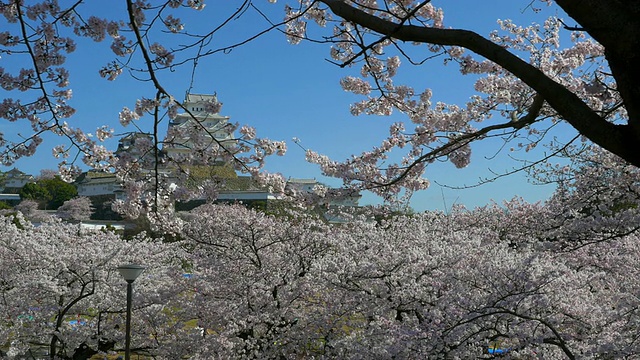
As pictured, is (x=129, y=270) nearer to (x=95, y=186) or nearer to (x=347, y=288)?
(x=347, y=288)

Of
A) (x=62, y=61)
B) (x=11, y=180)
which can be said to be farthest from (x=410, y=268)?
(x=11, y=180)

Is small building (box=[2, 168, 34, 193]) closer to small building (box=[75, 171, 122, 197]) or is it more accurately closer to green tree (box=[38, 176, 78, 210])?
green tree (box=[38, 176, 78, 210])

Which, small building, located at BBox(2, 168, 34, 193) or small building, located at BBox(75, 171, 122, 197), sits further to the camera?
small building, located at BBox(2, 168, 34, 193)

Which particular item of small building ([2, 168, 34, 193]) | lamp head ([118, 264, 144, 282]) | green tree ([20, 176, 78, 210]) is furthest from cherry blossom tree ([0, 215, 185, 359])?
small building ([2, 168, 34, 193])

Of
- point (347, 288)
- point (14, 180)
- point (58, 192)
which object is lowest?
point (347, 288)

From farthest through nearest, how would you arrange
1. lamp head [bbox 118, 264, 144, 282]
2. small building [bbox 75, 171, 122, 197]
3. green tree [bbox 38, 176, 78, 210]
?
green tree [bbox 38, 176, 78, 210]
small building [bbox 75, 171, 122, 197]
lamp head [bbox 118, 264, 144, 282]

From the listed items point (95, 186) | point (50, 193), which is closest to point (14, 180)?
point (50, 193)

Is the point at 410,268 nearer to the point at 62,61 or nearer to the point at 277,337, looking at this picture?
the point at 277,337

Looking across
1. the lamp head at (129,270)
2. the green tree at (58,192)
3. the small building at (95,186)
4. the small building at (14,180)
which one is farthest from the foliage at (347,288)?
the small building at (14,180)

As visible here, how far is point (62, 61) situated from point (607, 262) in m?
8.39

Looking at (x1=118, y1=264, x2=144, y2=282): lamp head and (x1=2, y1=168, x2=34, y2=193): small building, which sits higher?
(x1=2, y1=168, x2=34, y2=193): small building

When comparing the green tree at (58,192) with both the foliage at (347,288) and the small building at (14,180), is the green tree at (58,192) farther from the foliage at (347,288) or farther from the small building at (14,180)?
the foliage at (347,288)

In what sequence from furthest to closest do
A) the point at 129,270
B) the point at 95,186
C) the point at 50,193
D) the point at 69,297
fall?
the point at 50,193 < the point at 95,186 < the point at 69,297 < the point at 129,270

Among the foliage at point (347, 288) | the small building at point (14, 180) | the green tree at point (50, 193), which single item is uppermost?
the small building at point (14, 180)
